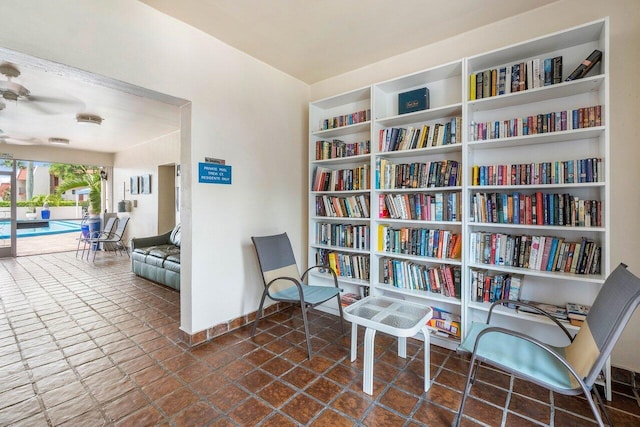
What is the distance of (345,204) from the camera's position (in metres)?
3.21

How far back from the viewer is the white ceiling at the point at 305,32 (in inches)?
85.8

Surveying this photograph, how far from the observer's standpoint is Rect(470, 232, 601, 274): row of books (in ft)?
6.47

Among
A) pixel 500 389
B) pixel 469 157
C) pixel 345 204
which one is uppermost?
pixel 469 157

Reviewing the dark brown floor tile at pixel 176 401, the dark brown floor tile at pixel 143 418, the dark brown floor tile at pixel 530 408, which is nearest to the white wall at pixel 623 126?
the dark brown floor tile at pixel 530 408

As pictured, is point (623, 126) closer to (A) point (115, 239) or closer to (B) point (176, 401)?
(B) point (176, 401)

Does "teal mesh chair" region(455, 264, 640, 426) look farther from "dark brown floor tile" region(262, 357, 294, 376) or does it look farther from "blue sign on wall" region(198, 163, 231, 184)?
"blue sign on wall" region(198, 163, 231, 184)

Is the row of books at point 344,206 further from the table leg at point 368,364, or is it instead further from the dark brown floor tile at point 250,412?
the dark brown floor tile at point 250,412

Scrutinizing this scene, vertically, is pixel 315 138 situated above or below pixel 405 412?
above

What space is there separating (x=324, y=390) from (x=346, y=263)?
1.43 meters

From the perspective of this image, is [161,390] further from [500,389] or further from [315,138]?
[315,138]

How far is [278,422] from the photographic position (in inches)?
63.6

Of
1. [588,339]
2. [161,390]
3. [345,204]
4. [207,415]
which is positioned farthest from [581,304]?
[161,390]

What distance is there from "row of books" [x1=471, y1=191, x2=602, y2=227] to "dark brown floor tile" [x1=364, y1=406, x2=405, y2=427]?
5.36ft

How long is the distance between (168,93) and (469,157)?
105 inches
